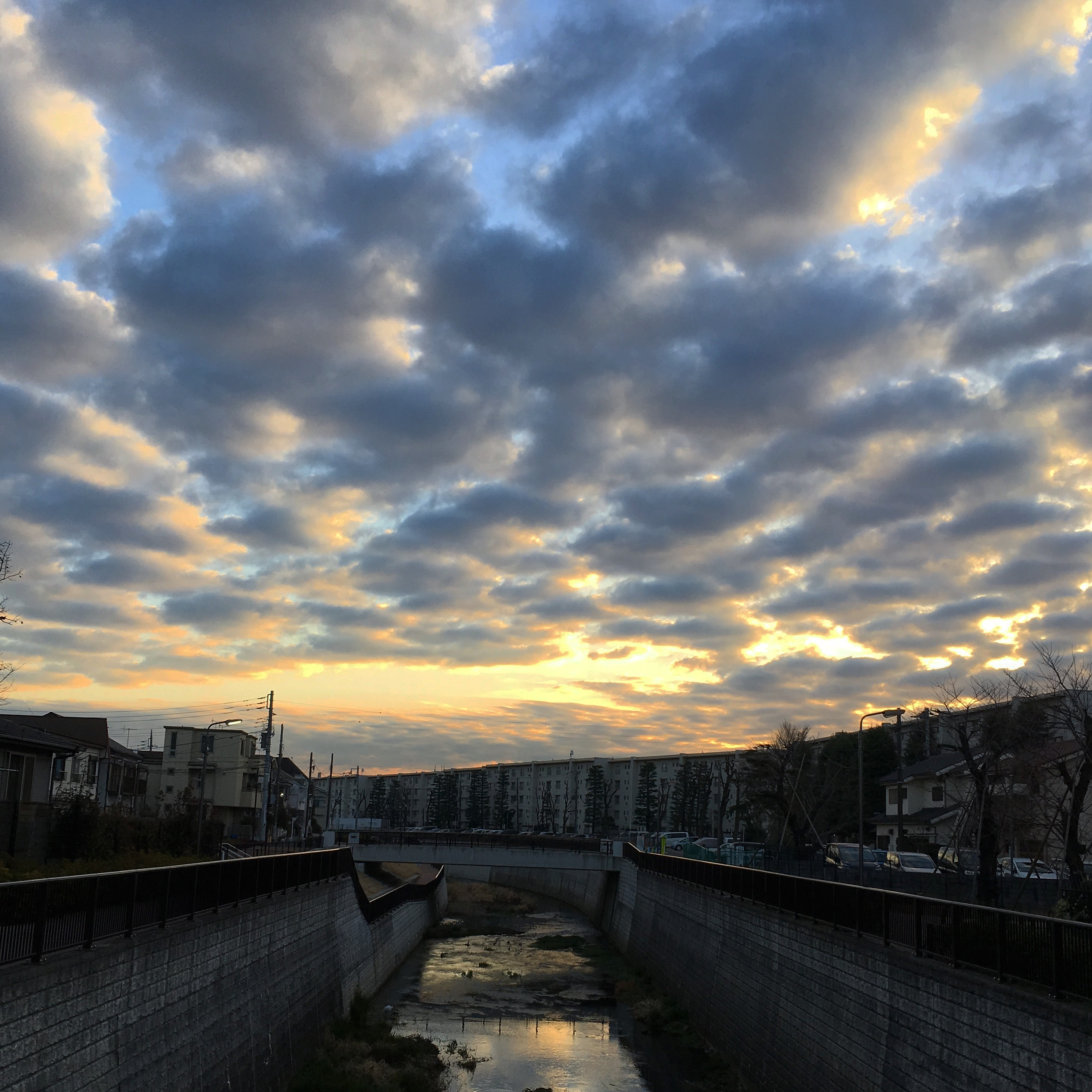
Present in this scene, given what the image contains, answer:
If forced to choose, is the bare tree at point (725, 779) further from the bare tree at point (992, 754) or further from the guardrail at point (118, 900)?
the guardrail at point (118, 900)

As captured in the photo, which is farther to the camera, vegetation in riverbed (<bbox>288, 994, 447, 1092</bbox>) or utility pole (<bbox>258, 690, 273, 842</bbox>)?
utility pole (<bbox>258, 690, 273, 842</bbox>)

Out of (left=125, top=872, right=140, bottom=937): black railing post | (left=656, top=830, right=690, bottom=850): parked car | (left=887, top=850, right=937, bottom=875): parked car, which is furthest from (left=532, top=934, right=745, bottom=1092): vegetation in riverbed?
(left=125, top=872, right=140, bottom=937): black railing post

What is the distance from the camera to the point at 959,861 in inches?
1737

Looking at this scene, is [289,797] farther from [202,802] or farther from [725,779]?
[202,802]

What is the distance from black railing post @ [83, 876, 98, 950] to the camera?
15.7m

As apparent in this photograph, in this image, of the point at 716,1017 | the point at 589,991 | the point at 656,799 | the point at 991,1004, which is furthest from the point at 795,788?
→ the point at 656,799

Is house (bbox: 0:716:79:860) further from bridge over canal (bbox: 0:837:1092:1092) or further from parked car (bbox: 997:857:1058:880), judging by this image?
parked car (bbox: 997:857:1058:880)

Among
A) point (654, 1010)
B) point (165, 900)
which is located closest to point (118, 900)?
point (165, 900)

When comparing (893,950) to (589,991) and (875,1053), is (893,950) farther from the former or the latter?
(589,991)

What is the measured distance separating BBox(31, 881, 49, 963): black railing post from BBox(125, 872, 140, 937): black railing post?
3.18m

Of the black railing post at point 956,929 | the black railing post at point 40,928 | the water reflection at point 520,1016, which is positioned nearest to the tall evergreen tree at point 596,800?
the water reflection at point 520,1016

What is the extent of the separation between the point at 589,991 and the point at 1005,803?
70.1 ft

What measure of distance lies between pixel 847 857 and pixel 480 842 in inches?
1043

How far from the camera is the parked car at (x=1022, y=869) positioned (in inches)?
1718
